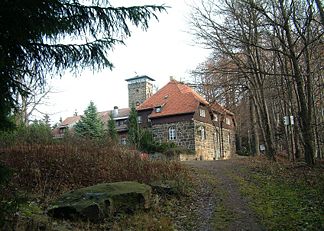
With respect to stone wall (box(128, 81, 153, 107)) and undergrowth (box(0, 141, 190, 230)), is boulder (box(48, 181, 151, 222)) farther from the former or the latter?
stone wall (box(128, 81, 153, 107))

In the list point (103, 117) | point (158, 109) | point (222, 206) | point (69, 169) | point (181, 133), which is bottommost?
point (222, 206)

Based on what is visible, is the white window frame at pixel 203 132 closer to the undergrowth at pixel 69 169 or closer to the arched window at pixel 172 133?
the arched window at pixel 172 133

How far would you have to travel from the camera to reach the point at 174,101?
33219 millimetres

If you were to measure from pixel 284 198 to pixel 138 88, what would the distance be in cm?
3991

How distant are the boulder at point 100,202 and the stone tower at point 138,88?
39120mm

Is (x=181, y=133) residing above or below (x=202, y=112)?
below

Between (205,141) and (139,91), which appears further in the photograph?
(139,91)

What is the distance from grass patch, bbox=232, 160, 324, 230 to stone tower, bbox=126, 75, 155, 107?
34.2 meters

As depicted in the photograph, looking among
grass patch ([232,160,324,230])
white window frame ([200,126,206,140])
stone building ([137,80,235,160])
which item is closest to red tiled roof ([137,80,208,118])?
stone building ([137,80,235,160])

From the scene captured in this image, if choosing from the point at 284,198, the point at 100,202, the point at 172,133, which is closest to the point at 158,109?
the point at 172,133

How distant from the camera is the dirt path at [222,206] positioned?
7.08 metres

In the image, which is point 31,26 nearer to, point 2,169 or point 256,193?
point 2,169

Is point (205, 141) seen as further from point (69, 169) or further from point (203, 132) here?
point (69, 169)

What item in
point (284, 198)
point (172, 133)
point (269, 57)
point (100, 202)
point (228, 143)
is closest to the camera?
point (100, 202)
